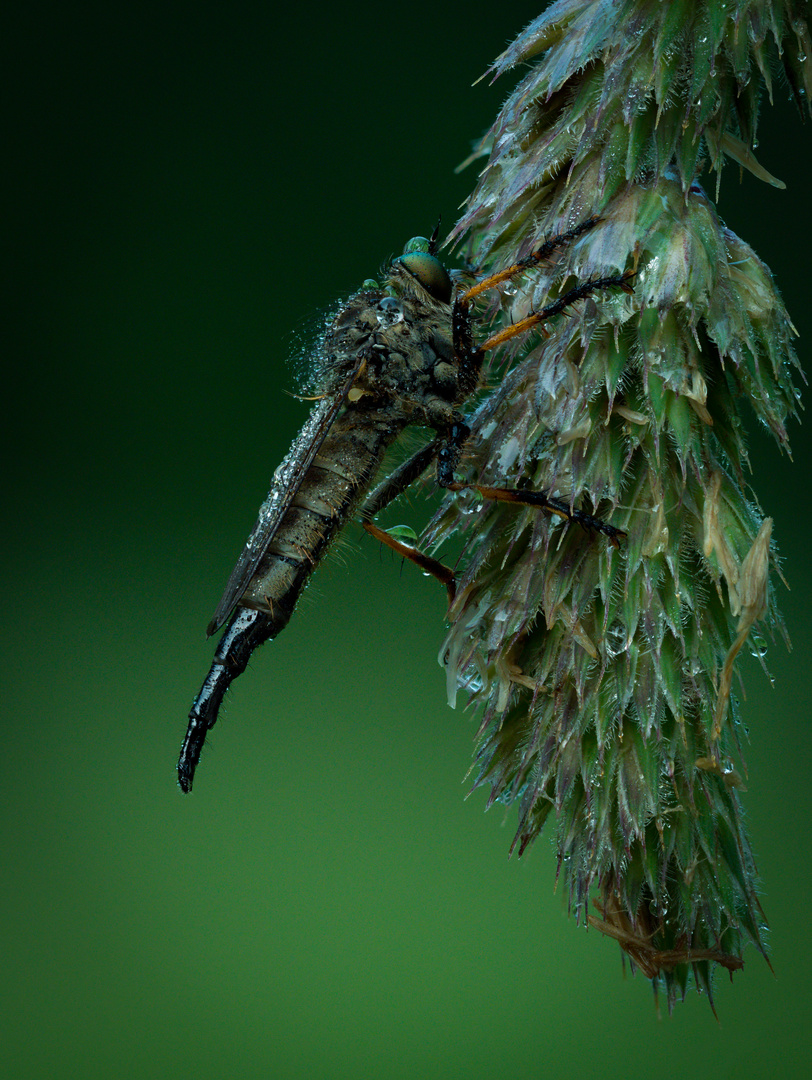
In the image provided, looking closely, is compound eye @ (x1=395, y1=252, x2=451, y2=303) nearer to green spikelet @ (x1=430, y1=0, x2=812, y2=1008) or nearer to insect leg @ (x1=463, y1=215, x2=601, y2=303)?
insect leg @ (x1=463, y1=215, x2=601, y2=303)

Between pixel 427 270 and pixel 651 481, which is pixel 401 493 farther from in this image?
pixel 651 481

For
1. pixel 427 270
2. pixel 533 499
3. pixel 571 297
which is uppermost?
pixel 427 270

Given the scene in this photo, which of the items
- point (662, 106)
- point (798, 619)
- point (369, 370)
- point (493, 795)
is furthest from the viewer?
point (798, 619)

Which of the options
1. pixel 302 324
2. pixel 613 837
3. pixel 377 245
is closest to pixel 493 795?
pixel 613 837

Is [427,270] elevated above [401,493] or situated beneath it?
elevated above

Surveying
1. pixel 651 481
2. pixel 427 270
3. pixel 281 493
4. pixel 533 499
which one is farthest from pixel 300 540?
pixel 651 481

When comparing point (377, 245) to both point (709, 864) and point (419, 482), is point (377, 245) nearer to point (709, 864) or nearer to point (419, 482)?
point (419, 482)

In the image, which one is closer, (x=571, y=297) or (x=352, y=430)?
(x=571, y=297)
